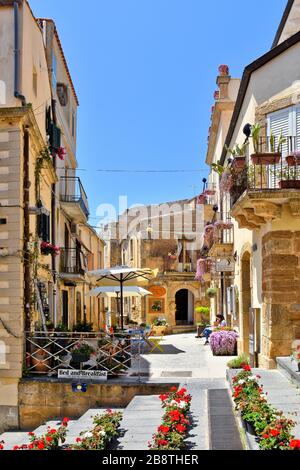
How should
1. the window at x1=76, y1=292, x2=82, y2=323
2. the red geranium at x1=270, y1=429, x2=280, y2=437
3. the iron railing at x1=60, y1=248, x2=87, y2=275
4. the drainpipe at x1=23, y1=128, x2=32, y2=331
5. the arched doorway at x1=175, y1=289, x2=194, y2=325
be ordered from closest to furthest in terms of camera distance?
the red geranium at x1=270, y1=429, x2=280, y2=437, the drainpipe at x1=23, y1=128, x2=32, y2=331, the iron railing at x1=60, y1=248, x2=87, y2=275, the window at x1=76, y1=292, x2=82, y2=323, the arched doorway at x1=175, y1=289, x2=194, y2=325

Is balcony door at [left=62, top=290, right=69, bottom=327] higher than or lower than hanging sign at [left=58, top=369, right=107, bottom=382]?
higher

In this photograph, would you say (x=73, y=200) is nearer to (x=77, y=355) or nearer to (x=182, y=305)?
(x=77, y=355)

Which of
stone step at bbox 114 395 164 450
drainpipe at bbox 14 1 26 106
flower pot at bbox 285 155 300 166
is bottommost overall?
stone step at bbox 114 395 164 450

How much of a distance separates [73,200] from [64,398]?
10.9 metres

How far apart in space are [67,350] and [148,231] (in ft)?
87.5

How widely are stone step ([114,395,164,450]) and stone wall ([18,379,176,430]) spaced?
2.29 feet

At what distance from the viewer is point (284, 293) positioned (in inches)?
462

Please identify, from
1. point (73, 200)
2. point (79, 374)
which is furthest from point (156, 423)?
point (73, 200)

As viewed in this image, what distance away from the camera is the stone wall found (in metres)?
11.6

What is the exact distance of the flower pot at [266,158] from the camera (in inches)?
453

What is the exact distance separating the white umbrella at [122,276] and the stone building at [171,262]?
61.5ft

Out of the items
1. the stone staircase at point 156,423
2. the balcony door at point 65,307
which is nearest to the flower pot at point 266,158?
the stone staircase at point 156,423

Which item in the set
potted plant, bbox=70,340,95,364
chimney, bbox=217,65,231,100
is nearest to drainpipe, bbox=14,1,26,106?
potted plant, bbox=70,340,95,364

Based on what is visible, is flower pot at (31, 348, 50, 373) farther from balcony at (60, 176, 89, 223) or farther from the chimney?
the chimney
